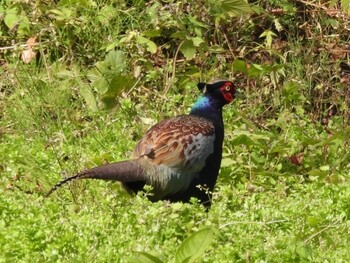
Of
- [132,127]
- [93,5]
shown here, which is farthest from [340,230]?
[93,5]

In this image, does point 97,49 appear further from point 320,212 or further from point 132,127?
point 320,212

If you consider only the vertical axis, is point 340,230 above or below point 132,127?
above

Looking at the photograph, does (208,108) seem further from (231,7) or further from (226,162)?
(231,7)

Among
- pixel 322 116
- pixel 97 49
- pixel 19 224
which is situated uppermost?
pixel 19 224

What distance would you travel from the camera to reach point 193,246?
471 cm

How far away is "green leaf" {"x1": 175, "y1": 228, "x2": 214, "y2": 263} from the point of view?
15.4 feet

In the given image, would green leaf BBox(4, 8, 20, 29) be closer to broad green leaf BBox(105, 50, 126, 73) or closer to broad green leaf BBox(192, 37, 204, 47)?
broad green leaf BBox(105, 50, 126, 73)

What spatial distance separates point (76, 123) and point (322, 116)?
1796mm

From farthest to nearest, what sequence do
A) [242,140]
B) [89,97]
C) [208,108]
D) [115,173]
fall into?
[89,97] < [242,140] < [208,108] < [115,173]

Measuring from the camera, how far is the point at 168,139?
6680mm

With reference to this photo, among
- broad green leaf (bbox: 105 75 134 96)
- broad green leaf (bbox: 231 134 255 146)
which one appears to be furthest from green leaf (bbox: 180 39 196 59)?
broad green leaf (bbox: 231 134 255 146)

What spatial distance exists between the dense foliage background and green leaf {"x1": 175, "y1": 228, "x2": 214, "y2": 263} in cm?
30

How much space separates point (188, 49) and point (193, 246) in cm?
380

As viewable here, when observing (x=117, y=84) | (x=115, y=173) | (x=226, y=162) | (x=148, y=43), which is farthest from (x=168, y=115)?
(x=115, y=173)
